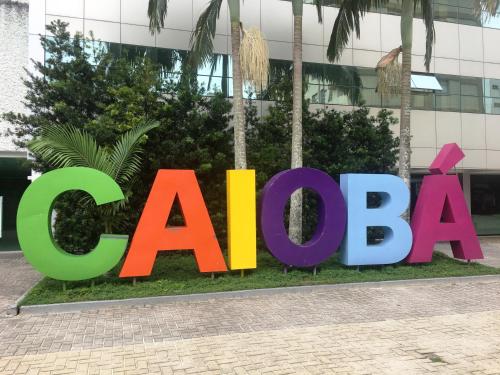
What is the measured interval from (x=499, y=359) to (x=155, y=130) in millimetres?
9523

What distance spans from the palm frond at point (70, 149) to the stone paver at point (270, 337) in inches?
135

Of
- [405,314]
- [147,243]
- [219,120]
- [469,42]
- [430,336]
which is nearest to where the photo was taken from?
[430,336]

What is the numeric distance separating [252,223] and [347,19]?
696 centimetres

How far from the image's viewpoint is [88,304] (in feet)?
25.4

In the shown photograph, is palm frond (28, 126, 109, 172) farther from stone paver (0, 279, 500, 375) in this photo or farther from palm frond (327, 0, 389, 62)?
palm frond (327, 0, 389, 62)

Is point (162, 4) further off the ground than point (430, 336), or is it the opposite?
point (162, 4)

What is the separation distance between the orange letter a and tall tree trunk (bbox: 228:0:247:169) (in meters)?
2.11

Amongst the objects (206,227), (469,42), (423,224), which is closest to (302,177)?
(206,227)

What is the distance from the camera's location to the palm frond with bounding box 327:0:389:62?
1231 centimetres

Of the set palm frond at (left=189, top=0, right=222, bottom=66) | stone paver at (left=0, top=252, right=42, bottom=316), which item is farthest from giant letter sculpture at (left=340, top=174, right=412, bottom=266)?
stone paver at (left=0, top=252, right=42, bottom=316)

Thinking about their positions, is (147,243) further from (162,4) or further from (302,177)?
(162,4)

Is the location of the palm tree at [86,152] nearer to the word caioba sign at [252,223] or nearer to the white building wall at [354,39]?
the word caioba sign at [252,223]

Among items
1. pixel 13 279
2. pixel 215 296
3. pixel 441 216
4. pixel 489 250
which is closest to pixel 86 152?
pixel 13 279

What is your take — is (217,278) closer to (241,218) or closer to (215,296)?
(215,296)
